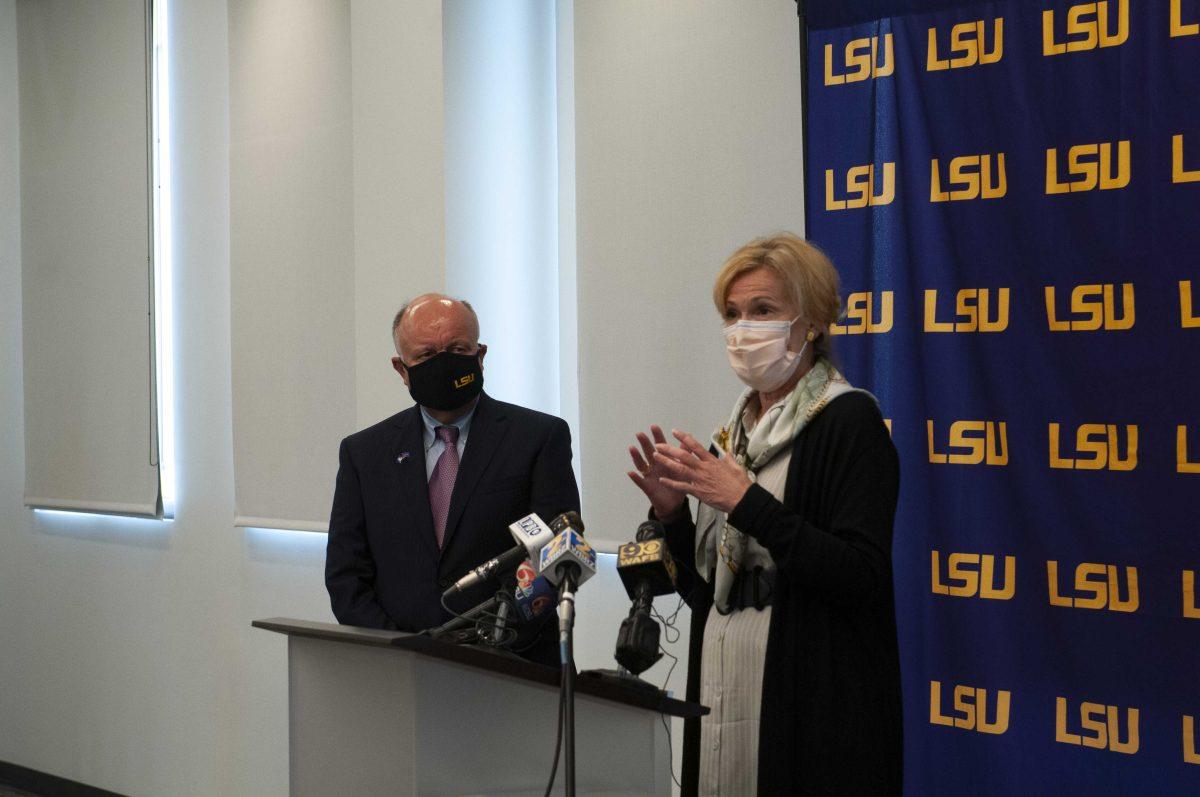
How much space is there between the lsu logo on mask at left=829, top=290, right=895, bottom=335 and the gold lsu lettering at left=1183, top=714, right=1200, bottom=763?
1.13 metres

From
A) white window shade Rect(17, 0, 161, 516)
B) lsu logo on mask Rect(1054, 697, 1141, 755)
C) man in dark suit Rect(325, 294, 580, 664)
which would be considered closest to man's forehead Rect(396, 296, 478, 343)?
man in dark suit Rect(325, 294, 580, 664)

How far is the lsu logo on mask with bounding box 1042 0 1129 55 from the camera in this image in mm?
2812

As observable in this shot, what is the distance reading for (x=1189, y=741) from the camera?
8.73ft

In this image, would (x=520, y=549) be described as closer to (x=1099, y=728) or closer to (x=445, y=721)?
(x=445, y=721)

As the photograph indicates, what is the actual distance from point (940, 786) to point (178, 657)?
3687 millimetres

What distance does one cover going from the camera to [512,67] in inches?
175

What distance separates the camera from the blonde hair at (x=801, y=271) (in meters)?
2.24

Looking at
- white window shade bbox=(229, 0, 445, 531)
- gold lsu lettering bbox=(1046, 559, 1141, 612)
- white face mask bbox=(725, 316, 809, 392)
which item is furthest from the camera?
white window shade bbox=(229, 0, 445, 531)

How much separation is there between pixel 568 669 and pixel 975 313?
176 cm

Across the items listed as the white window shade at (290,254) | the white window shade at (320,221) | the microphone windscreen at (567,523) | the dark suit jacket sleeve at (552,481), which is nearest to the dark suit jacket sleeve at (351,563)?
the dark suit jacket sleeve at (552,481)

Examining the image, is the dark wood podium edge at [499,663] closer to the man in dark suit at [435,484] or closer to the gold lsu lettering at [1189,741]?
the man in dark suit at [435,484]

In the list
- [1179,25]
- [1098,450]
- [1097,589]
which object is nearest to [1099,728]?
[1097,589]

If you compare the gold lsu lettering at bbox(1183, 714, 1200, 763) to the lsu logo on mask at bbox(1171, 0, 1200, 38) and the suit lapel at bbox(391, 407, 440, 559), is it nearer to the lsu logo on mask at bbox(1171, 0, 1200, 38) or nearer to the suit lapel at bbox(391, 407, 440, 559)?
the lsu logo on mask at bbox(1171, 0, 1200, 38)

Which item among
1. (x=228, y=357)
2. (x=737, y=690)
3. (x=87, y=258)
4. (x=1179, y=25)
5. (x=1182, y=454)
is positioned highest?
(x=1179, y=25)
